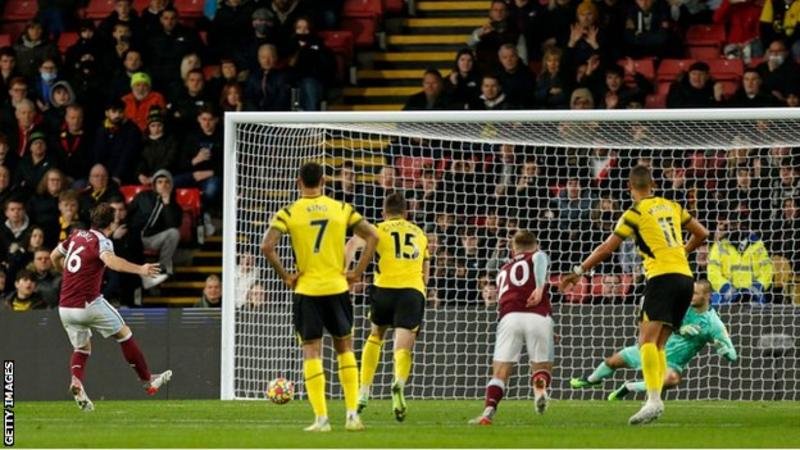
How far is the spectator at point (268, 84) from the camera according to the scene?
23.6 m

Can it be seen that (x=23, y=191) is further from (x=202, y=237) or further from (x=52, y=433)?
(x=52, y=433)

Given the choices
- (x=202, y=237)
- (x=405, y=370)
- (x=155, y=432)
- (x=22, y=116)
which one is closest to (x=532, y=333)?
(x=405, y=370)

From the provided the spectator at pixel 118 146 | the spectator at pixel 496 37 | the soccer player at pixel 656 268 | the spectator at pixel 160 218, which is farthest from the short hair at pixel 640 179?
the spectator at pixel 118 146

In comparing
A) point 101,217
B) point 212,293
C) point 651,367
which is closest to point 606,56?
point 212,293

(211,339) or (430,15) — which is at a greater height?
(430,15)

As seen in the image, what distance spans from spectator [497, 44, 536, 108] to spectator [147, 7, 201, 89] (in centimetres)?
435

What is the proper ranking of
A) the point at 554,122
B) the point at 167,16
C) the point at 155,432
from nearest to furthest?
the point at 155,432 < the point at 554,122 < the point at 167,16

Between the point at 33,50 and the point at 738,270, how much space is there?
10.4 meters

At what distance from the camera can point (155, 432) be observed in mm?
14492

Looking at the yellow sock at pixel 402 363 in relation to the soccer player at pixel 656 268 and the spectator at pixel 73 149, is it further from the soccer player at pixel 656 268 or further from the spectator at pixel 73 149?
the spectator at pixel 73 149

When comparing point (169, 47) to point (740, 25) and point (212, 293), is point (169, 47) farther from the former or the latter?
point (740, 25)

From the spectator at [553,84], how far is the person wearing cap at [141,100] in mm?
4801

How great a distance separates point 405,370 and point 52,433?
312 cm

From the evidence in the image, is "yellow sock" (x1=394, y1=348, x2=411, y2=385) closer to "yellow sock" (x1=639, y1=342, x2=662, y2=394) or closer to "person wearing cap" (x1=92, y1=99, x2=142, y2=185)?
"yellow sock" (x1=639, y1=342, x2=662, y2=394)
